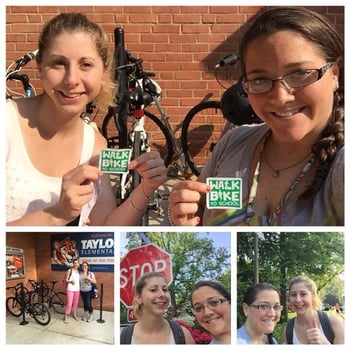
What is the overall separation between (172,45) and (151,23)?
0.17 metres

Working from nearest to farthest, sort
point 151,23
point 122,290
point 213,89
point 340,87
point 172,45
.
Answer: point 340,87
point 122,290
point 151,23
point 172,45
point 213,89

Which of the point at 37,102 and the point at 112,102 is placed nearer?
the point at 37,102

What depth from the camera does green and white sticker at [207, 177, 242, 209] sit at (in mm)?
1229

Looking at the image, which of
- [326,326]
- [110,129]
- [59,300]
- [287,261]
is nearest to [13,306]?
[59,300]

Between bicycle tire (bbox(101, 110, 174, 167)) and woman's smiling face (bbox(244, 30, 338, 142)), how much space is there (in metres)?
0.45

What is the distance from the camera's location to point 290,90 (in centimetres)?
111

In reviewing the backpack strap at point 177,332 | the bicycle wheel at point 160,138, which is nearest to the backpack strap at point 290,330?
the backpack strap at point 177,332

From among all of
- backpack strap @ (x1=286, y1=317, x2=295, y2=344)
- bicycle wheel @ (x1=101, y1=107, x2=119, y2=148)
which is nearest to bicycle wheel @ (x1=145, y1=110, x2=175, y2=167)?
bicycle wheel @ (x1=101, y1=107, x2=119, y2=148)

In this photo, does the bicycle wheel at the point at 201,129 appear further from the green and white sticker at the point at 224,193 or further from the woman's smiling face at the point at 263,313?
the woman's smiling face at the point at 263,313

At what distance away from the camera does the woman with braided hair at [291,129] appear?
43.1 inches
